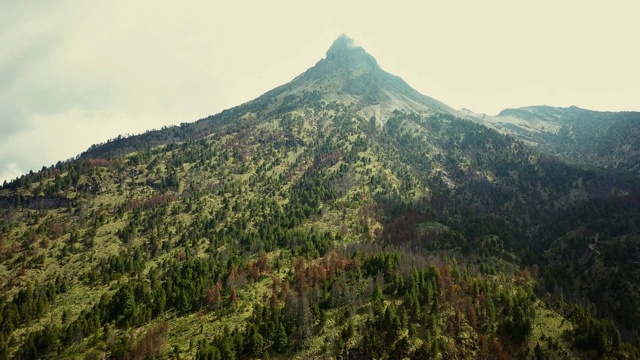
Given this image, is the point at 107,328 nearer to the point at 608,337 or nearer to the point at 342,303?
the point at 342,303

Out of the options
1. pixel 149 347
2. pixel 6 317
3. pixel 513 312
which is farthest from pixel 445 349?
pixel 6 317

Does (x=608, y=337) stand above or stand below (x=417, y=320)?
below

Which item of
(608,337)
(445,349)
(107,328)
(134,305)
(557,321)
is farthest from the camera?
(134,305)

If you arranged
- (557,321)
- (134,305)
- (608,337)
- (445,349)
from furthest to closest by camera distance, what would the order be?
(134,305) → (557,321) → (608,337) → (445,349)

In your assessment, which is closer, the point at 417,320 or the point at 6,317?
the point at 417,320

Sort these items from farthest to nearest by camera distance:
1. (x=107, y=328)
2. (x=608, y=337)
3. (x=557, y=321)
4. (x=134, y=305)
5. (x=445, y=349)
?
1. (x=134, y=305)
2. (x=107, y=328)
3. (x=557, y=321)
4. (x=608, y=337)
5. (x=445, y=349)

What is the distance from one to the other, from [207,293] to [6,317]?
326ft

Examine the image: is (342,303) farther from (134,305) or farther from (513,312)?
(134,305)

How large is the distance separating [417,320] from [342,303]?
3227 cm

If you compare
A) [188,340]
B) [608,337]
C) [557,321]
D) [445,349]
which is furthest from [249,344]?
[608,337]

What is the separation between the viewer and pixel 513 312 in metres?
158

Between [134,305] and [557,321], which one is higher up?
[134,305]

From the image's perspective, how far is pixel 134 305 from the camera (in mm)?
186250

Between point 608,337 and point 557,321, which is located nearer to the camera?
point 608,337
